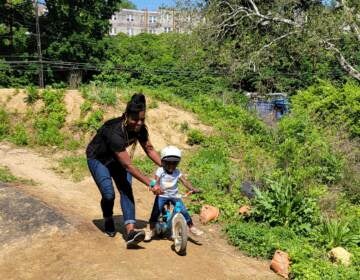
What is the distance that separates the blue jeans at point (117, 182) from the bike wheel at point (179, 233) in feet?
1.58

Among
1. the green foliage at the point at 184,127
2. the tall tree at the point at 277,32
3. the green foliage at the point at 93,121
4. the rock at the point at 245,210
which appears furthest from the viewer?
the tall tree at the point at 277,32

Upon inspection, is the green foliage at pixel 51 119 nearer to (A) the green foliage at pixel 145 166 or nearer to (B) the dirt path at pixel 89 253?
(A) the green foliage at pixel 145 166

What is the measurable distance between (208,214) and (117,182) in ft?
7.65

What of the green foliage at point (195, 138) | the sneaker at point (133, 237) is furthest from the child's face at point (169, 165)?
the green foliage at point (195, 138)

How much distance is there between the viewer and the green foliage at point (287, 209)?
7438mm

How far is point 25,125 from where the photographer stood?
39.8 ft

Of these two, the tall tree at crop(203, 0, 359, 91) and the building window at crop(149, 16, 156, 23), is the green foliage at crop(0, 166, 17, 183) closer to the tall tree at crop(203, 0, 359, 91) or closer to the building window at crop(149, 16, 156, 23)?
the tall tree at crop(203, 0, 359, 91)

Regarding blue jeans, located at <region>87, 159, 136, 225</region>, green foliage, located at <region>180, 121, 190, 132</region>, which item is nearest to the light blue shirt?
blue jeans, located at <region>87, 159, 136, 225</region>

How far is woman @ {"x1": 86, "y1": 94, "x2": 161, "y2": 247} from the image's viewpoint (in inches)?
210

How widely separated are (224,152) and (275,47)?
7.79 metres

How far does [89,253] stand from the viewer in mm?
5672

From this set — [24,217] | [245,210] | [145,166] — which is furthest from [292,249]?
[145,166]

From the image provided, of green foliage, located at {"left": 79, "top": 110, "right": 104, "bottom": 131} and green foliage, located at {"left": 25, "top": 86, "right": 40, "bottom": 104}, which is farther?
green foliage, located at {"left": 25, "top": 86, "right": 40, "bottom": 104}

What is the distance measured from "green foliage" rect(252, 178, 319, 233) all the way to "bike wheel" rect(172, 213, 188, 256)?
84.7 inches
